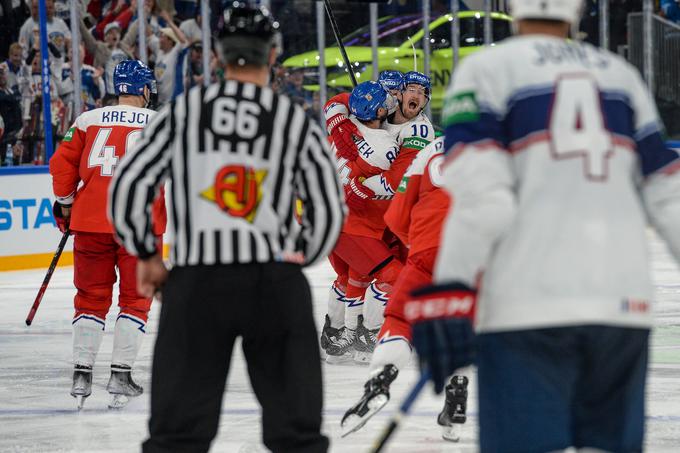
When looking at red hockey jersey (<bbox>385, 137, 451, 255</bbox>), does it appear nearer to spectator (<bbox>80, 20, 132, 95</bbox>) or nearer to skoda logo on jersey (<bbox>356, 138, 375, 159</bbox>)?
skoda logo on jersey (<bbox>356, 138, 375, 159</bbox>)

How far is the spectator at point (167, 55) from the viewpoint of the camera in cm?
1150

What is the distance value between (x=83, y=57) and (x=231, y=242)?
8488 mm

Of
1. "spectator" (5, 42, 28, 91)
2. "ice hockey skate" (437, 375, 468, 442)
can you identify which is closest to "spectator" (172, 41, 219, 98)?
"spectator" (5, 42, 28, 91)

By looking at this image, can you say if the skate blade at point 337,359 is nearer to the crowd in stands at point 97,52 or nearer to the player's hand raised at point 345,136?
the player's hand raised at point 345,136

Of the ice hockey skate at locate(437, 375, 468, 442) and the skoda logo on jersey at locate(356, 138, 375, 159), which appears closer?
the ice hockey skate at locate(437, 375, 468, 442)

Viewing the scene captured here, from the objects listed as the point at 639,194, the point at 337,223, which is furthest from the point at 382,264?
the point at 639,194

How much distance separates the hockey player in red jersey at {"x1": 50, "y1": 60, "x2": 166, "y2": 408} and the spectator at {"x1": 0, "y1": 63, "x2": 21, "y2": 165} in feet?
17.8

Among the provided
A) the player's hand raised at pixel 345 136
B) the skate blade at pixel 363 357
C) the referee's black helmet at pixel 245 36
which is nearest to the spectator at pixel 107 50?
the player's hand raised at pixel 345 136

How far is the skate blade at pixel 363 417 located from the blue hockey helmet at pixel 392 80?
230cm

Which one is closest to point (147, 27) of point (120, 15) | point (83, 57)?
point (120, 15)

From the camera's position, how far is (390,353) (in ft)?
14.0

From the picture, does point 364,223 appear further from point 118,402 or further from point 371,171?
point 118,402

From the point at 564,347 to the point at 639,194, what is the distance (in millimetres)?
348

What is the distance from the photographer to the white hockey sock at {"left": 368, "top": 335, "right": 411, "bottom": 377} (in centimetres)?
426
